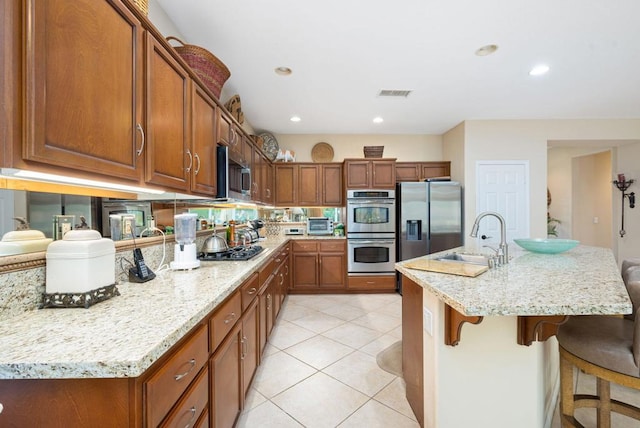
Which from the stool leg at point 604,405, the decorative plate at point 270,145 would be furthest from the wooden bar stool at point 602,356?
the decorative plate at point 270,145

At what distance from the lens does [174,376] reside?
2.90 ft

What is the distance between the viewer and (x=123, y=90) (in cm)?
112

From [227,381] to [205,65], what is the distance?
79.9 inches

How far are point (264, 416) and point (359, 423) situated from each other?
59cm

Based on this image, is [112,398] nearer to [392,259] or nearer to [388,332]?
[388,332]

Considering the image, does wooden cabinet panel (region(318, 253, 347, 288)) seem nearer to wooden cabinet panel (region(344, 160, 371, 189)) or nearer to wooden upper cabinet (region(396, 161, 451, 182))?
wooden cabinet panel (region(344, 160, 371, 189))

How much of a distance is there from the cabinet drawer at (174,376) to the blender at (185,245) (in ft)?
2.48

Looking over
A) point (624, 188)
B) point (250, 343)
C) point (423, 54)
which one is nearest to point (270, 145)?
point (423, 54)

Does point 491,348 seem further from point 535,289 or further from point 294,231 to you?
point 294,231

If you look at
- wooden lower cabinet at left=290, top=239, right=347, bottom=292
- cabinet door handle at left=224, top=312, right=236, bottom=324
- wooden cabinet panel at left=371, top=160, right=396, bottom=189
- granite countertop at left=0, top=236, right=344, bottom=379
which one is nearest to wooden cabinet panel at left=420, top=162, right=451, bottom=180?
wooden cabinet panel at left=371, top=160, right=396, bottom=189

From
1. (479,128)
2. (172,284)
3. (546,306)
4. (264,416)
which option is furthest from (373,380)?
(479,128)

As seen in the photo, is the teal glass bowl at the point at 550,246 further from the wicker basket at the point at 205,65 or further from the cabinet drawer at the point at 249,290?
the wicker basket at the point at 205,65

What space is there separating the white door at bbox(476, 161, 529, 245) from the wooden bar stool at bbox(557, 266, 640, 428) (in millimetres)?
2956

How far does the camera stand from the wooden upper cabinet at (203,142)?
176 centimetres
